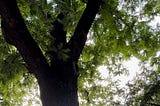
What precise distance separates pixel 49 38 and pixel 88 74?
3.05m

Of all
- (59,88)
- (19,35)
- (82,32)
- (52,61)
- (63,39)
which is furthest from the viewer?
(63,39)

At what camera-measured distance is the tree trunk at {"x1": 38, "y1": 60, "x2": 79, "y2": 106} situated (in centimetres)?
505

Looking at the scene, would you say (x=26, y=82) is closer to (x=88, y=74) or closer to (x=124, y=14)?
(x=88, y=74)

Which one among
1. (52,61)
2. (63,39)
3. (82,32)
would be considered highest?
(63,39)

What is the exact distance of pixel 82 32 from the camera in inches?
220

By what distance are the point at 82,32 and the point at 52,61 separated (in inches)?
29.3

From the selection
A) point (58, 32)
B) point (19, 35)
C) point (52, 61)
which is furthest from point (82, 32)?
point (19, 35)

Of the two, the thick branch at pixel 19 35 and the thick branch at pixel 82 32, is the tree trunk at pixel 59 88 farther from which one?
the thick branch at pixel 82 32

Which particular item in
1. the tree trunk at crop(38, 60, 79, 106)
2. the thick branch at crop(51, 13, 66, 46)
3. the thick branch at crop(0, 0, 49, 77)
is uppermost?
the thick branch at crop(51, 13, 66, 46)

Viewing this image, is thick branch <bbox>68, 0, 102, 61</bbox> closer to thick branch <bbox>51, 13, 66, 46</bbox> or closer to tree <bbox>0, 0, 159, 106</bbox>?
tree <bbox>0, 0, 159, 106</bbox>

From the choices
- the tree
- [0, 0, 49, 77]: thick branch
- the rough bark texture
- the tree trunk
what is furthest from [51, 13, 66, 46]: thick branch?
[0, 0, 49, 77]: thick branch

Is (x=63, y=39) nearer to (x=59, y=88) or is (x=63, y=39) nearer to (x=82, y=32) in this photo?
(x=82, y=32)

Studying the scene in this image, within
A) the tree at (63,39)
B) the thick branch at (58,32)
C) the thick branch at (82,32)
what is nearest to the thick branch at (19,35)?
the tree at (63,39)

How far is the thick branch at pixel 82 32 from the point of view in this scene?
18.2 feet
